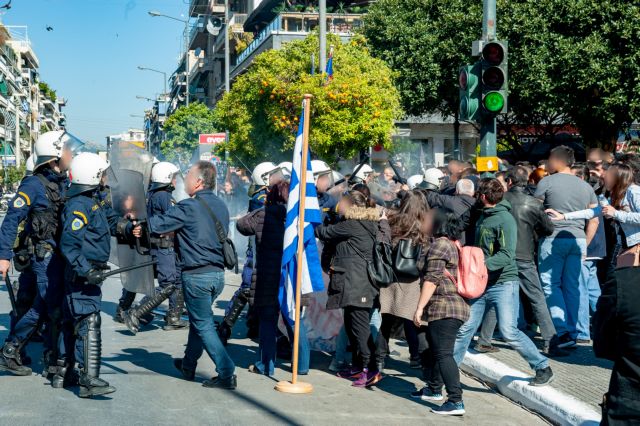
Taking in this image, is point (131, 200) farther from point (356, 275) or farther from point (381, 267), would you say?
point (381, 267)

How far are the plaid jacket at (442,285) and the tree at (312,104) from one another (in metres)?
13.5

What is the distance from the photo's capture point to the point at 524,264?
27.2 ft

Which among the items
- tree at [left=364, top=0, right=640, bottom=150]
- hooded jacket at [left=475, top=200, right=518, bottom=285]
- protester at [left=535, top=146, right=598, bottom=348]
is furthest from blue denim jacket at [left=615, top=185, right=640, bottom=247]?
tree at [left=364, top=0, right=640, bottom=150]

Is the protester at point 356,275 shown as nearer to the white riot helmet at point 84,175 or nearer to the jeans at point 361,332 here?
the jeans at point 361,332

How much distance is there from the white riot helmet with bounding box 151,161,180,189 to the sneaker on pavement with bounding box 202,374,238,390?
11.3ft

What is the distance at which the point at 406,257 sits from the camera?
686 centimetres

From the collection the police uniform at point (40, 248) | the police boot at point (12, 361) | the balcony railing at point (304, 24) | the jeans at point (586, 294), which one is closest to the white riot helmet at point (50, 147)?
the police uniform at point (40, 248)

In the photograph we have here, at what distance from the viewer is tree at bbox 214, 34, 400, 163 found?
2003 centimetres

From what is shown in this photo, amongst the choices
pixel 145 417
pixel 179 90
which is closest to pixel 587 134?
pixel 145 417

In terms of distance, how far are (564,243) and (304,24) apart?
35.6m

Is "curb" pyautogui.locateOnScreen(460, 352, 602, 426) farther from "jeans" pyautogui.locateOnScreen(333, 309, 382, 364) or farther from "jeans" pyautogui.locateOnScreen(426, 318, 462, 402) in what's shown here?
"jeans" pyautogui.locateOnScreen(333, 309, 382, 364)

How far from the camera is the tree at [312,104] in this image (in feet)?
65.7

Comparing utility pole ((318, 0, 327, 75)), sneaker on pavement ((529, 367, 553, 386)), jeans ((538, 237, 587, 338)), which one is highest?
utility pole ((318, 0, 327, 75))

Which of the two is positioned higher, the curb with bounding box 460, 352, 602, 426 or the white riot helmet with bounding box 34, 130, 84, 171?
the white riot helmet with bounding box 34, 130, 84, 171
